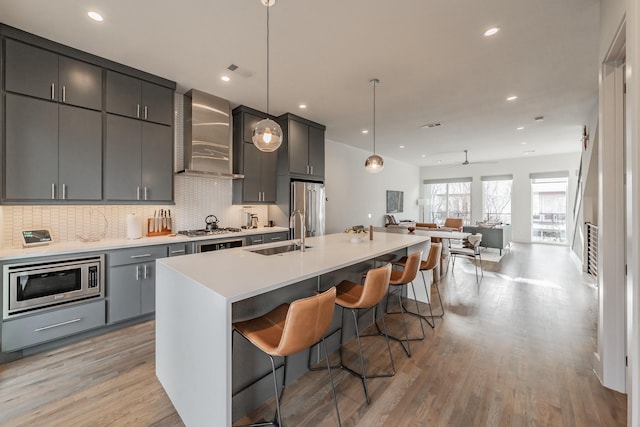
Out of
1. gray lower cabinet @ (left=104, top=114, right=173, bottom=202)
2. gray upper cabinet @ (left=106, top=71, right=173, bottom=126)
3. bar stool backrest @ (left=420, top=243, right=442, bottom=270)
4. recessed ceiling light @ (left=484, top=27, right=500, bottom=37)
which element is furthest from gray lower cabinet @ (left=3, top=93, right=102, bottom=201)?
recessed ceiling light @ (left=484, top=27, right=500, bottom=37)

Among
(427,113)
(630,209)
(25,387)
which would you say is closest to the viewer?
(630,209)

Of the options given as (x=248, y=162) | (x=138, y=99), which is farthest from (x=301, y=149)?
(x=138, y=99)

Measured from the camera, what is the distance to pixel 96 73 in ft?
9.32

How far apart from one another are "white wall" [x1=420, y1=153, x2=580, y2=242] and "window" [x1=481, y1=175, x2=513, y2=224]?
0.14 meters

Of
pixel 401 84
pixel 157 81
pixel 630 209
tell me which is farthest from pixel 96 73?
pixel 630 209

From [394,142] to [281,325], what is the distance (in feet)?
20.5

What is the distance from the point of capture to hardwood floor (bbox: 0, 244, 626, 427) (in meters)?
1.68

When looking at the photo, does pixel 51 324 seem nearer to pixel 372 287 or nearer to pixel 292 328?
pixel 292 328

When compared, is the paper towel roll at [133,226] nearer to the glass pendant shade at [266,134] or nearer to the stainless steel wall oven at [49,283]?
the stainless steel wall oven at [49,283]

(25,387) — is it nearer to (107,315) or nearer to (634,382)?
(107,315)

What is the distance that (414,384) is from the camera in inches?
78.1

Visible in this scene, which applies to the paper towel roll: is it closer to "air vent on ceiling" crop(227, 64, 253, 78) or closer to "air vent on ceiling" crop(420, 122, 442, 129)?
"air vent on ceiling" crop(227, 64, 253, 78)

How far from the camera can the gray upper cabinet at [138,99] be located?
9.73 feet

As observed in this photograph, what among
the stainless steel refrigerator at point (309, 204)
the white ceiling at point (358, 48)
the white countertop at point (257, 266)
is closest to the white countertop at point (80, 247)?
the white countertop at point (257, 266)
